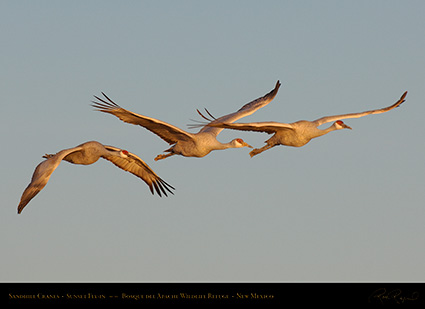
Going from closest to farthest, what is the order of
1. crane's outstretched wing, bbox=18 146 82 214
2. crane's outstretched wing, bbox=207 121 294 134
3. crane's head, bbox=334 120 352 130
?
crane's outstretched wing, bbox=18 146 82 214
crane's outstretched wing, bbox=207 121 294 134
crane's head, bbox=334 120 352 130

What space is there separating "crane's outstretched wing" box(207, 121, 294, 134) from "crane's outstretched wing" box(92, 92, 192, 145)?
1128mm

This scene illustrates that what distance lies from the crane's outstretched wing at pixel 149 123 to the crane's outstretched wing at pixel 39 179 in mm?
1928

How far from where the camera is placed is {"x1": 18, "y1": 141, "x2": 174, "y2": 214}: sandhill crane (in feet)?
67.4

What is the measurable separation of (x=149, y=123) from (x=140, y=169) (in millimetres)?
2850

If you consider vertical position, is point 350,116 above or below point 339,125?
above

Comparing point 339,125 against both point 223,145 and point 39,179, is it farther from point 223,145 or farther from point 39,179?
point 39,179

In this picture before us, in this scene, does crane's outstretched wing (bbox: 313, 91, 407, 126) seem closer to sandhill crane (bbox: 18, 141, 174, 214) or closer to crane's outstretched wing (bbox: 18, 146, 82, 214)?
sandhill crane (bbox: 18, 141, 174, 214)

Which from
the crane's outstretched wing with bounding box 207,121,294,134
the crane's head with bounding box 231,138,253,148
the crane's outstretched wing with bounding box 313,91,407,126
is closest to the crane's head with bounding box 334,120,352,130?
the crane's outstretched wing with bounding box 313,91,407,126

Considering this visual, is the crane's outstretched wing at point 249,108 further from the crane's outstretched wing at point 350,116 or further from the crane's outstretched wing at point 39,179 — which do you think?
the crane's outstretched wing at point 39,179

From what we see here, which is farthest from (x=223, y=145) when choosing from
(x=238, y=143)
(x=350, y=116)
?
(x=350, y=116)

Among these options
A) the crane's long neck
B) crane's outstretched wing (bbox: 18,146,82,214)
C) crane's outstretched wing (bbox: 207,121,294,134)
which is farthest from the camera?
the crane's long neck

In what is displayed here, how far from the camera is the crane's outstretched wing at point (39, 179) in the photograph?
20428 mm

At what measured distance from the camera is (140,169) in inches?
988
